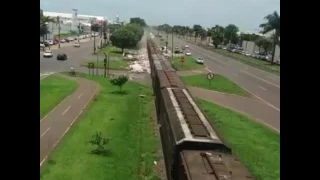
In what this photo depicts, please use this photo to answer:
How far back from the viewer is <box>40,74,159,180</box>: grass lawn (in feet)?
41.9

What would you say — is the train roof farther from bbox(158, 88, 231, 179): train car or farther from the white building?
the white building

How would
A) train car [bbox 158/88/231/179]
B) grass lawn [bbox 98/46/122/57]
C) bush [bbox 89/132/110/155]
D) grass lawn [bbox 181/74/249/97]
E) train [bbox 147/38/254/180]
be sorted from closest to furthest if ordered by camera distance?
train [bbox 147/38/254/180], train car [bbox 158/88/231/179], bush [bbox 89/132/110/155], grass lawn [bbox 181/74/249/97], grass lawn [bbox 98/46/122/57]

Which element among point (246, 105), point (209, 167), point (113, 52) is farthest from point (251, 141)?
point (113, 52)

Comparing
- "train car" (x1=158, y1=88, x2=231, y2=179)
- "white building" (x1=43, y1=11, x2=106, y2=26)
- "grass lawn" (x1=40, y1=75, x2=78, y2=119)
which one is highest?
"white building" (x1=43, y1=11, x2=106, y2=26)

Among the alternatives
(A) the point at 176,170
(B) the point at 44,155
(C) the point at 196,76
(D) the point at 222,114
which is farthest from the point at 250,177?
(C) the point at 196,76

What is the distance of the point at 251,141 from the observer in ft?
60.4

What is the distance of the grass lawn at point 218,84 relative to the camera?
3450 centimetres

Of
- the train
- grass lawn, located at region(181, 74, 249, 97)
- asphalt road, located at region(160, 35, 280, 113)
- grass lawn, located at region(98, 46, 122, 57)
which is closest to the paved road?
the train

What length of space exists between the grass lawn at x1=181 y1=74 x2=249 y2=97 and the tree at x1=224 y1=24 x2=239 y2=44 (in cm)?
5256

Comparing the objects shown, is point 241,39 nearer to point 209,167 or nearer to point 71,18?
point 71,18

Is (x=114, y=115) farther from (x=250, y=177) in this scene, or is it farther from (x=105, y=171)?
(x=250, y=177)
